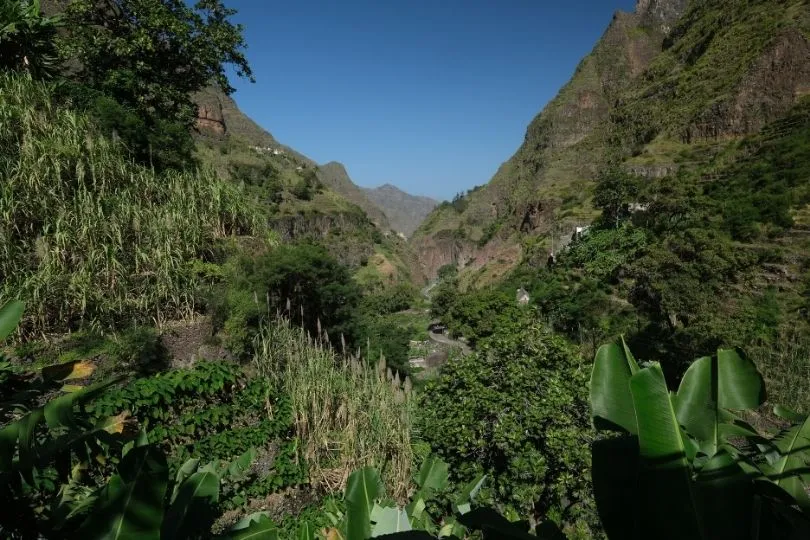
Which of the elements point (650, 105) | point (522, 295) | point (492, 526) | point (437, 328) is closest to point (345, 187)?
point (650, 105)

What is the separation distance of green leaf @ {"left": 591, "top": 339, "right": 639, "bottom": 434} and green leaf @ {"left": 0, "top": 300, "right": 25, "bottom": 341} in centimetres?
179

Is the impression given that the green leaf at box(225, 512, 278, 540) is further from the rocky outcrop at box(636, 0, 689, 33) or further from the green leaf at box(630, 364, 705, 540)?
the rocky outcrop at box(636, 0, 689, 33)

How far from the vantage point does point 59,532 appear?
113cm

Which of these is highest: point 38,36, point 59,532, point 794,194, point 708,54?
point 708,54

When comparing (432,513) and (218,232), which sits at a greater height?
(218,232)

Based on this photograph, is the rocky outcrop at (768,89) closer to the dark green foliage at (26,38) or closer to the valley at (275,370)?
the valley at (275,370)

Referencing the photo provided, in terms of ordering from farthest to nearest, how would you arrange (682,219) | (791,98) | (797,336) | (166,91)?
(791,98) → (682,219) → (797,336) → (166,91)

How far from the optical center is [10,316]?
4.83 ft

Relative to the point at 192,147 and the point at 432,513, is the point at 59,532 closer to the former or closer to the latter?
the point at 432,513

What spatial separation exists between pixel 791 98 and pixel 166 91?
5443 centimetres

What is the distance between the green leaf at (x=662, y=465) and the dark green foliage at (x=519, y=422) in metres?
3.94

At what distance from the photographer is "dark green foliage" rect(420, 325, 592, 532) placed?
4.29m

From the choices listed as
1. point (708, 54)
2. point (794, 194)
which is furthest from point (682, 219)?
point (708, 54)

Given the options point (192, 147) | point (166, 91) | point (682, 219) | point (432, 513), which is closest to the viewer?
point (432, 513)
